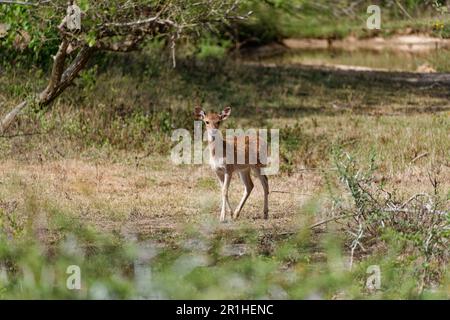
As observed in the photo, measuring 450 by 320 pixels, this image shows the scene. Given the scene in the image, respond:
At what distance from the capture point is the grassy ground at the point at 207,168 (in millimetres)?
9695

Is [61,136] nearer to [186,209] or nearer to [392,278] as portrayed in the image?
[186,209]

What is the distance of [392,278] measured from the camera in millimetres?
9102

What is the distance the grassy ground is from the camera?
970 cm

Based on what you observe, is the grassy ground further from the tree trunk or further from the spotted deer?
the spotted deer

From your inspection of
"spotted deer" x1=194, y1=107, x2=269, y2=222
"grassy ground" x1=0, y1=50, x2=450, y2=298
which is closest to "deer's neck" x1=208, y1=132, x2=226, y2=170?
"spotted deer" x1=194, y1=107, x2=269, y2=222

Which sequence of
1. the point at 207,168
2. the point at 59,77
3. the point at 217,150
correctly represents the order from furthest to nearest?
1. the point at 59,77
2. the point at 207,168
3. the point at 217,150

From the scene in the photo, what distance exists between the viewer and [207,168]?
15.3m

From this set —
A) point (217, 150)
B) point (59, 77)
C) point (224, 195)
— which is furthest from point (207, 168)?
point (224, 195)

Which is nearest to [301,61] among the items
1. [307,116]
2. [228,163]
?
[307,116]

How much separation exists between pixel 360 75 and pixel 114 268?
1735 cm

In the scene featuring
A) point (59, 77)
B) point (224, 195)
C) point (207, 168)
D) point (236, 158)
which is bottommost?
point (207, 168)

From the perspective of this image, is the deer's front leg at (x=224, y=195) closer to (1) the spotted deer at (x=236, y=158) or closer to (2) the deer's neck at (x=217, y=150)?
(1) the spotted deer at (x=236, y=158)

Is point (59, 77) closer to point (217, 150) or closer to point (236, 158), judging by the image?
point (217, 150)

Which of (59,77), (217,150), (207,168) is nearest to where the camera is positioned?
(217,150)
